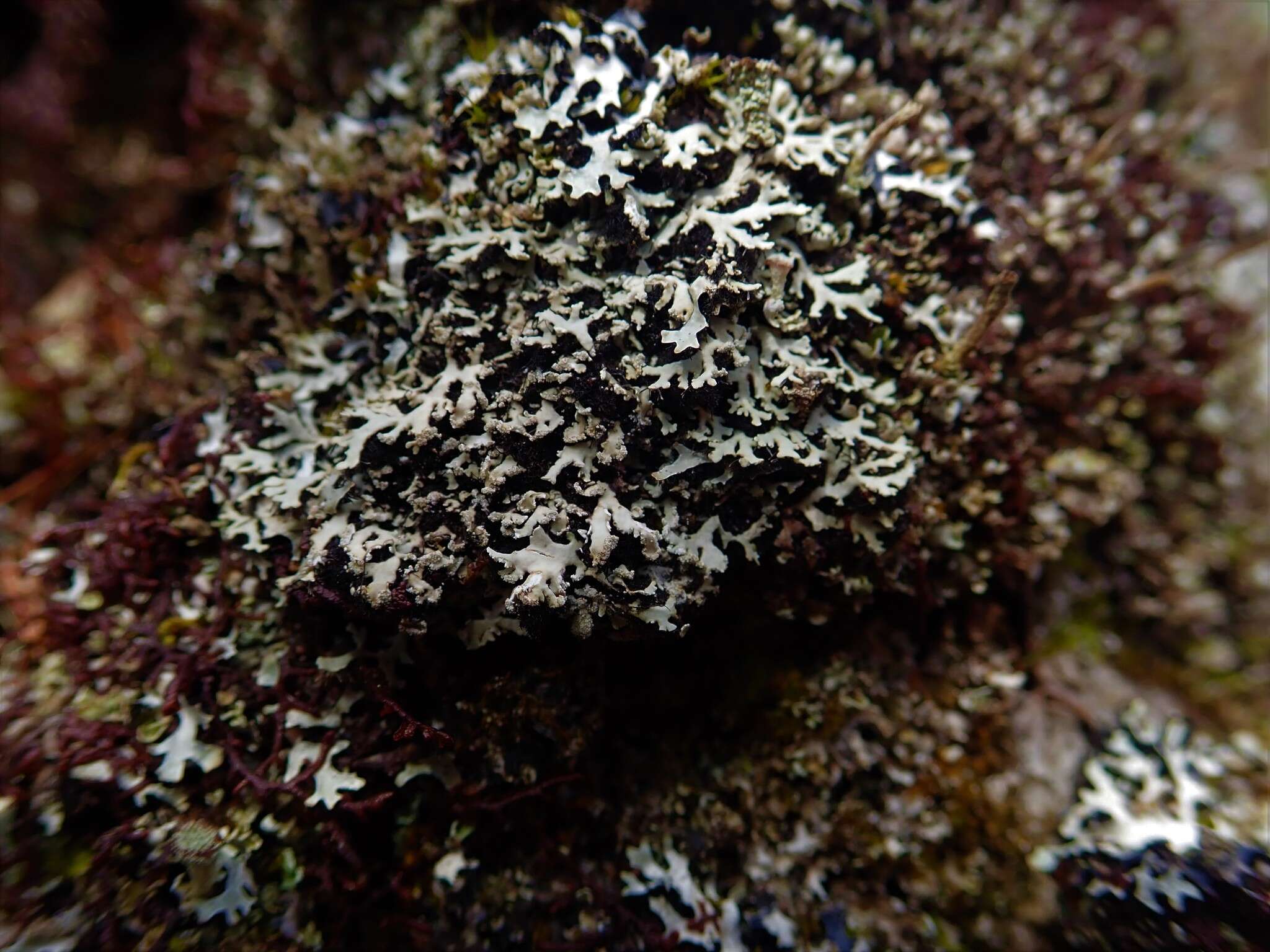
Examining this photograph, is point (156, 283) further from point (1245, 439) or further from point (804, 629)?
point (1245, 439)

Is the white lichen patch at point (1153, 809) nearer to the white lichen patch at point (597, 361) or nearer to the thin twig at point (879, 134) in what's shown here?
the white lichen patch at point (597, 361)

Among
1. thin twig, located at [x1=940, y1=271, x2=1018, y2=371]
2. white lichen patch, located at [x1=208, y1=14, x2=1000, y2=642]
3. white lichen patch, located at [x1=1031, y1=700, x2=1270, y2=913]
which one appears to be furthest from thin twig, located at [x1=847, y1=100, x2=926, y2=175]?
white lichen patch, located at [x1=1031, y1=700, x2=1270, y2=913]

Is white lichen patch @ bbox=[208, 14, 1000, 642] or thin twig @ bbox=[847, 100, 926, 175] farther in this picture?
thin twig @ bbox=[847, 100, 926, 175]

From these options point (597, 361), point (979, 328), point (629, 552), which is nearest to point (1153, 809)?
point (979, 328)

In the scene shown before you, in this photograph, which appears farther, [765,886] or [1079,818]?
[1079,818]

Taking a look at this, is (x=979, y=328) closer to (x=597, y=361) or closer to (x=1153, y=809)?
(x=597, y=361)

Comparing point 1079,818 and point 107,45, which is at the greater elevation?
point 107,45

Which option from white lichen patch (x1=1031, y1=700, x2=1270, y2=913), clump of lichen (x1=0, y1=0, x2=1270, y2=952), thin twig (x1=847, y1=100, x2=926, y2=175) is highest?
thin twig (x1=847, y1=100, x2=926, y2=175)

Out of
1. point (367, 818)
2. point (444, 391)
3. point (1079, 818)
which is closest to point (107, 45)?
point (444, 391)

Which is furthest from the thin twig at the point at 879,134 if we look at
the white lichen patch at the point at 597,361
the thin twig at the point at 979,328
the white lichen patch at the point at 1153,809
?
the white lichen patch at the point at 1153,809

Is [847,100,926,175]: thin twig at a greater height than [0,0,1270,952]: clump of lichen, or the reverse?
[847,100,926,175]: thin twig

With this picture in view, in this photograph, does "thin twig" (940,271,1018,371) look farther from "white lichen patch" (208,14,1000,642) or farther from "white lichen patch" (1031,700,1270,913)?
"white lichen patch" (1031,700,1270,913)
